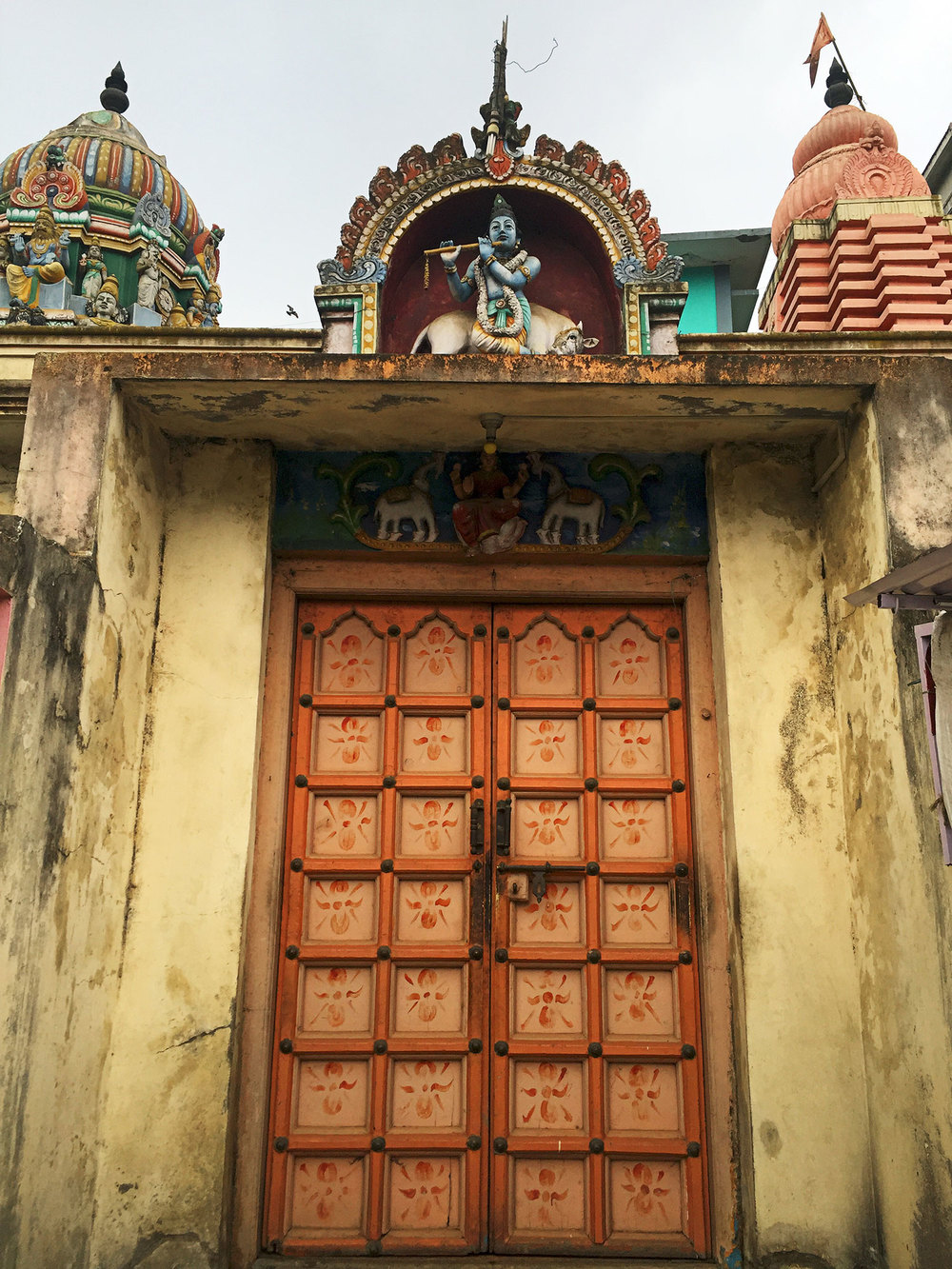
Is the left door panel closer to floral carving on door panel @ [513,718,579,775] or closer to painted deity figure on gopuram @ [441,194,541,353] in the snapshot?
floral carving on door panel @ [513,718,579,775]

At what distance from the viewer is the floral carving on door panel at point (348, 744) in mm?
5016

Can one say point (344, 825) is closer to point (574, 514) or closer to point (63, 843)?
point (63, 843)

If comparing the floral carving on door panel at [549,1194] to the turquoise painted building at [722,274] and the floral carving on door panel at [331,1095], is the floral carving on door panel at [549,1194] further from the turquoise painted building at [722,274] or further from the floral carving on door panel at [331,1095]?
the turquoise painted building at [722,274]

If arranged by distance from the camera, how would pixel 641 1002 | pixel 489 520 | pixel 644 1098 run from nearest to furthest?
1. pixel 644 1098
2. pixel 641 1002
3. pixel 489 520

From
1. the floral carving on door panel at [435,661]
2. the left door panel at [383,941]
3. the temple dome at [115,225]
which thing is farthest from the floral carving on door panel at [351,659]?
the temple dome at [115,225]

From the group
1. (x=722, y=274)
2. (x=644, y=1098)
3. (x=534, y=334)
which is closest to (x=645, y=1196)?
(x=644, y=1098)

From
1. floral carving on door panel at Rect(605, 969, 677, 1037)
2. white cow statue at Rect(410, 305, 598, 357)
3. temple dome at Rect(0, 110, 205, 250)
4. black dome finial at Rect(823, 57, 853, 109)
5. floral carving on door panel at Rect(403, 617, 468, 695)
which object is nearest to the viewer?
floral carving on door panel at Rect(605, 969, 677, 1037)

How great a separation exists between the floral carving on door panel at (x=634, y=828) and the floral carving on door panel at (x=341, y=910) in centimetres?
112

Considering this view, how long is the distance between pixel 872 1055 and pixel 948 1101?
57 centimetres

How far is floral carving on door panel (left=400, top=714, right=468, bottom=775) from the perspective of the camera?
5008mm

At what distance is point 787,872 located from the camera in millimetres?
4570

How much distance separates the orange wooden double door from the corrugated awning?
4.82 ft

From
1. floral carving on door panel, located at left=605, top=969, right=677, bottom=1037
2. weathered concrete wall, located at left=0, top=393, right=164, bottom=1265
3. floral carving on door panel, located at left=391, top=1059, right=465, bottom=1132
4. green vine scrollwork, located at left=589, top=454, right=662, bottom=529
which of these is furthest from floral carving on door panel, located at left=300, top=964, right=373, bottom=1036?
green vine scrollwork, located at left=589, top=454, right=662, bottom=529

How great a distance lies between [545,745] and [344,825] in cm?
103
